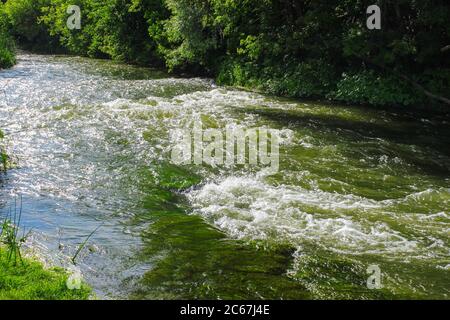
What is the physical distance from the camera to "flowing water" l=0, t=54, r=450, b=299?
6.34 metres

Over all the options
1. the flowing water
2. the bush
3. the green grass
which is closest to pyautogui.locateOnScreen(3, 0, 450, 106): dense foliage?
the bush

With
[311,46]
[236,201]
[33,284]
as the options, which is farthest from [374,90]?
[33,284]

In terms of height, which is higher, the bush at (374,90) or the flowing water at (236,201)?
the bush at (374,90)

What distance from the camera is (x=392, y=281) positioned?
6.32 metres

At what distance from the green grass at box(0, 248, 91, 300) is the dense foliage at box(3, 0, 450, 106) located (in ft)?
45.2

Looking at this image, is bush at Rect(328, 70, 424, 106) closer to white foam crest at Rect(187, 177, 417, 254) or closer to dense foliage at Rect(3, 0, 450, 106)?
dense foliage at Rect(3, 0, 450, 106)

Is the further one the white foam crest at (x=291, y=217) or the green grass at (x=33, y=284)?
the white foam crest at (x=291, y=217)

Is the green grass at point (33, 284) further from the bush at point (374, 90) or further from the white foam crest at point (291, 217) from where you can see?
the bush at point (374, 90)

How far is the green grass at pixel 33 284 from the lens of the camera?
17.7 feet

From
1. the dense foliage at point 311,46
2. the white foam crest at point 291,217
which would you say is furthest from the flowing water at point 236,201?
the dense foliage at point 311,46

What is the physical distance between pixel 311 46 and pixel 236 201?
12.3 m

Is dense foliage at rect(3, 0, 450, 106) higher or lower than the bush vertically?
higher

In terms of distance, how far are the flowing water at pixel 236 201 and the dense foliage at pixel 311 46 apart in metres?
1.75
